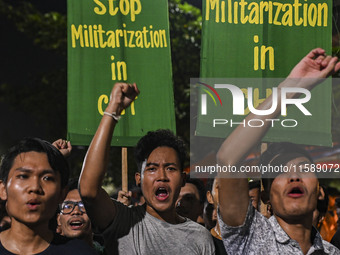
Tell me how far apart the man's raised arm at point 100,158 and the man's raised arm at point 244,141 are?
555 mm

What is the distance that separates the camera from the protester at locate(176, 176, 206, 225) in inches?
203

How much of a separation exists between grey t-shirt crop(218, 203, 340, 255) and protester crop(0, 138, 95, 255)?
0.63 metres

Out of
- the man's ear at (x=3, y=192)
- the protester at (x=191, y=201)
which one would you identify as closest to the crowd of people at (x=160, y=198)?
the man's ear at (x=3, y=192)

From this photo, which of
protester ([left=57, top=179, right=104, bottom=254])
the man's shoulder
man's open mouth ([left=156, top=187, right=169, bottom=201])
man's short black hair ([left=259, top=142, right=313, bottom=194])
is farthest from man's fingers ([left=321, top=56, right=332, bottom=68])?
protester ([left=57, top=179, right=104, bottom=254])

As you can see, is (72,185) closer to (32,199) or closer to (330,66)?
(32,199)

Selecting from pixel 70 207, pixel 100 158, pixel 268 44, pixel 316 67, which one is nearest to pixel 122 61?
pixel 268 44

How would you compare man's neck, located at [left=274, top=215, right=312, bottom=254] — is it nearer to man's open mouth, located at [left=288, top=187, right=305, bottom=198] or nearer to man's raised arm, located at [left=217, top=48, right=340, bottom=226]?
man's open mouth, located at [left=288, top=187, right=305, bottom=198]

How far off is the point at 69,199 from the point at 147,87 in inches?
49.8

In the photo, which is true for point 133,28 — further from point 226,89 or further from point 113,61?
point 226,89

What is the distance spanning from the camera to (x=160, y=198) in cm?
349

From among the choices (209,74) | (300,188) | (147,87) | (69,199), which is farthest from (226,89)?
(300,188)

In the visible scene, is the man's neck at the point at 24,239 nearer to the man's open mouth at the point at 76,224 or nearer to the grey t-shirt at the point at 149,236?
the grey t-shirt at the point at 149,236

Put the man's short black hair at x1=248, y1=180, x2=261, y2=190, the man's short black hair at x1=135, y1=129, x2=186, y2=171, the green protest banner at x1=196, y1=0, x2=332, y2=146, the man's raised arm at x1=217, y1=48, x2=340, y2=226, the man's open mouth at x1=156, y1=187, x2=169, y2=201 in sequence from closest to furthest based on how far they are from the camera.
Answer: the man's raised arm at x1=217, y1=48, x2=340, y2=226 → the man's open mouth at x1=156, y1=187, x2=169, y2=201 → the man's short black hair at x1=135, y1=129, x2=186, y2=171 → the green protest banner at x1=196, y1=0, x2=332, y2=146 → the man's short black hair at x1=248, y1=180, x2=261, y2=190

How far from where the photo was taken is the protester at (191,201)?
16.9ft
